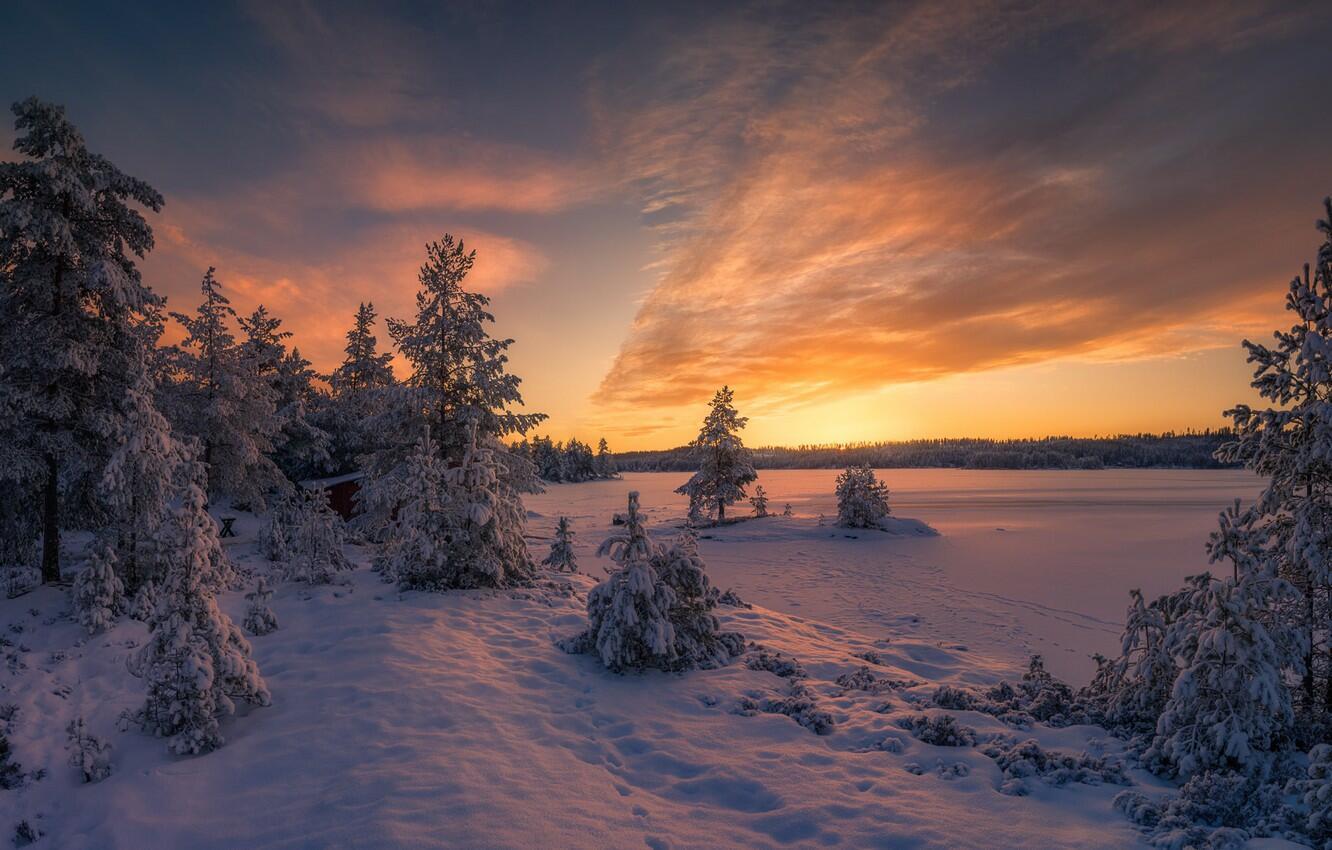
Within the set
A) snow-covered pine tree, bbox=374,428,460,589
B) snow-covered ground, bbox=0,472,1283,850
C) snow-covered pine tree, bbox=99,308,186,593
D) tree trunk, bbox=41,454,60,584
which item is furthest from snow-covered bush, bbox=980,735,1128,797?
tree trunk, bbox=41,454,60,584

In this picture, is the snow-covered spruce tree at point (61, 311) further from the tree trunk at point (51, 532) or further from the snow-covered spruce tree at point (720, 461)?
the snow-covered spruce tree at point (720, 461)

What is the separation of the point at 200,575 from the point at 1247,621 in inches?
530

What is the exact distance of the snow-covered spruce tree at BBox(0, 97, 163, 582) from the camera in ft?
A: 41.3

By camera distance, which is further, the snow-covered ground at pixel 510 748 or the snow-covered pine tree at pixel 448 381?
the snow-covered pine tree at pixel 448 381

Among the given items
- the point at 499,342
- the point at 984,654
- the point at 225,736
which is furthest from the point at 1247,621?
the point at 499,342

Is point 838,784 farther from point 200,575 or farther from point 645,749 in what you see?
point 200,575

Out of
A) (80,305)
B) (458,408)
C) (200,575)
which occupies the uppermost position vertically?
(80,305)

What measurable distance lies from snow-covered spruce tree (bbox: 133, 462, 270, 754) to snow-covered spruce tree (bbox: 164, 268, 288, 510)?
16.1 meters

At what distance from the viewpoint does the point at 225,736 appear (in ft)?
24.7

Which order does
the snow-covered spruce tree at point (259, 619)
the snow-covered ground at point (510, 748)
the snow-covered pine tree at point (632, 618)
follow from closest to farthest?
the snow-covered ground at point (510, 748) < the snow-covered pine tree at point (632, 618) < the snow-covered spruce tree at point (259, 619)

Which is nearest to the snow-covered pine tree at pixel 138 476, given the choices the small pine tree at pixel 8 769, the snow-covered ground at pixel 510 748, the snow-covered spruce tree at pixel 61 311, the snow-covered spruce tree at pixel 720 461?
the snow-covered spruce tree at pixel 61 311

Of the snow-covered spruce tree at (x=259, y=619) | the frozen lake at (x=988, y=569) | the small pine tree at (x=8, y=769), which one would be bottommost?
the frozen lake at (x=988, y=569)

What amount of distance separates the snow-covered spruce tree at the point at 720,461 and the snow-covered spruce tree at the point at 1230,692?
102ft

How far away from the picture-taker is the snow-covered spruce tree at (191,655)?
7344 millimetres
